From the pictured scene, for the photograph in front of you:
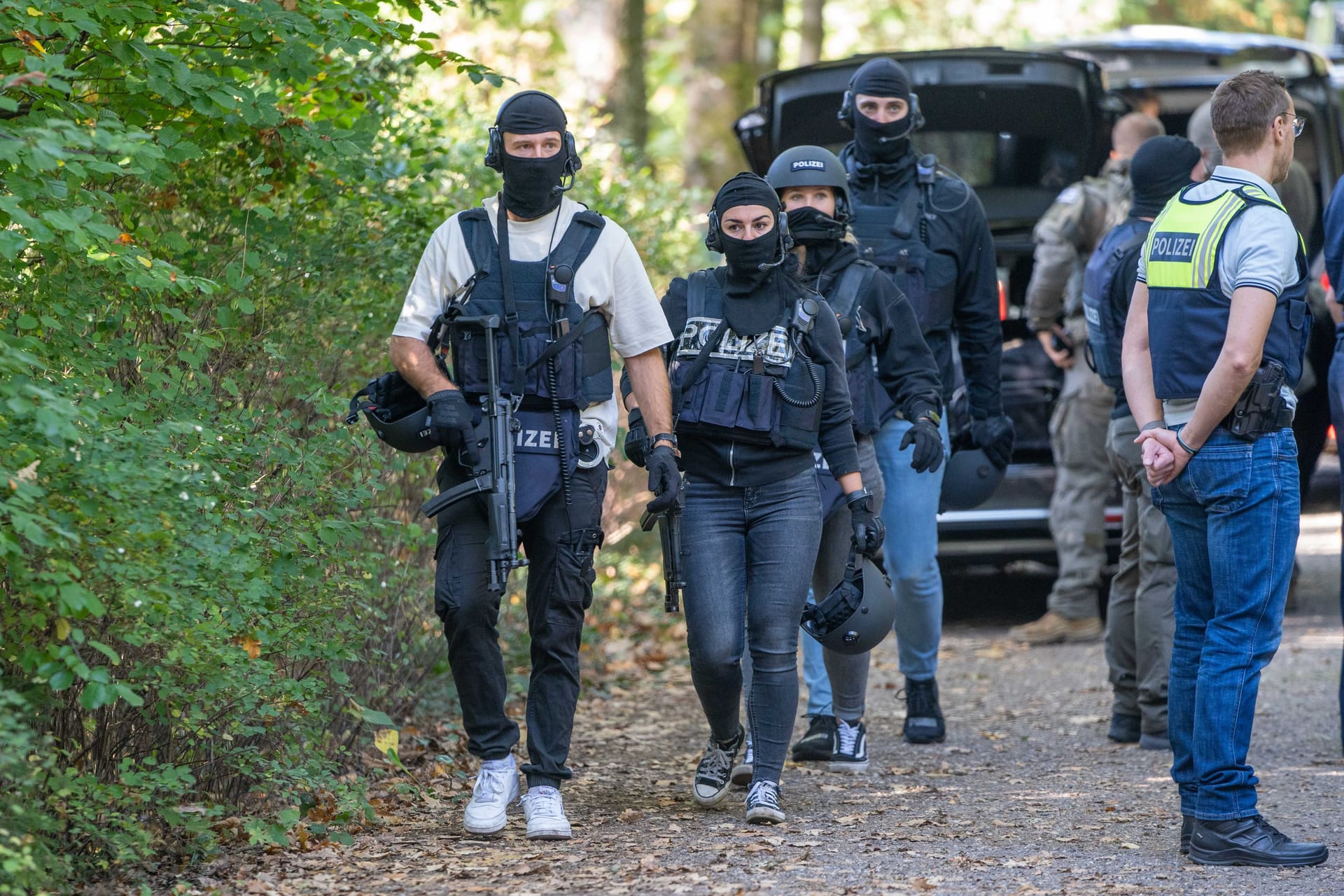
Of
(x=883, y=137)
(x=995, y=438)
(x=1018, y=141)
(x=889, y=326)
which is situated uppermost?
(x=1018, y=141)

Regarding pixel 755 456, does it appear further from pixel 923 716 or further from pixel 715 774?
pixel 923 716

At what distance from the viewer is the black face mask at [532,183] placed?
481cm

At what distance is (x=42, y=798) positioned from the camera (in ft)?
13.1

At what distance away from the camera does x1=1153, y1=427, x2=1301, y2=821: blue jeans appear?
4.51 metres

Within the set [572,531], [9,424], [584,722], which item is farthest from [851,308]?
→ [9,424]

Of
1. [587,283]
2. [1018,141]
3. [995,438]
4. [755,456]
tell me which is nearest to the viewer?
[587,283]

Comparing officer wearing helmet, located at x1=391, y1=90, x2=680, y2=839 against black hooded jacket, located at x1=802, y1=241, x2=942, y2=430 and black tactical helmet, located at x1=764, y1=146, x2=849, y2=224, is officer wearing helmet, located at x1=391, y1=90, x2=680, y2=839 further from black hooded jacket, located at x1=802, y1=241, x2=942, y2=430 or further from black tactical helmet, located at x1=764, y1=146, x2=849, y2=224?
black hooded jacket, located at x1=802, y1=241, x2=942, y2=430

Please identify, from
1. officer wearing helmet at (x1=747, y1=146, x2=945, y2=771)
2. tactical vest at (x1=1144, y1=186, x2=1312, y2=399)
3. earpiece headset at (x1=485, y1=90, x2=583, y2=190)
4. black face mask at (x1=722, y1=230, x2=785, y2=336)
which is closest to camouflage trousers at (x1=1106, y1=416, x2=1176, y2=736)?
officer wearing helmet at (x1=747, y1=146, x2=945, y2=771)

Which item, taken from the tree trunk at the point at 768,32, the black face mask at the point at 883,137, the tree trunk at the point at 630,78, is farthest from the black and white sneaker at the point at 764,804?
the tree trunk at the point at 768,32

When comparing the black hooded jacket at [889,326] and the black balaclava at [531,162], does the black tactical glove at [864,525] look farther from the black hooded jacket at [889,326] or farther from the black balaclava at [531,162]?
the black balaclava at [531,162]

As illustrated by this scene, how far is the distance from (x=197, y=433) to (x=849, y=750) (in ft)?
9.08

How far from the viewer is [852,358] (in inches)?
225

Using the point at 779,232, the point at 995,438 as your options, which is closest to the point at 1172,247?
the point at 779,232

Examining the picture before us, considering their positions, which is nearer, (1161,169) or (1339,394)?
(1339,394)
